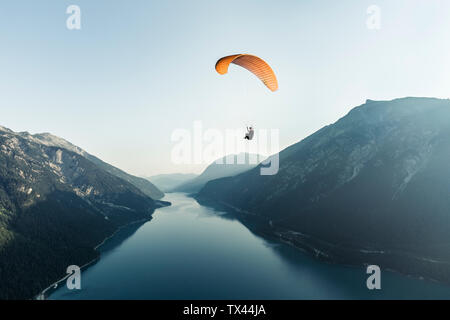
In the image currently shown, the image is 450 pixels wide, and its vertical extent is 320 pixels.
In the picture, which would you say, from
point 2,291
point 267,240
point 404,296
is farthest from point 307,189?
point 2,291

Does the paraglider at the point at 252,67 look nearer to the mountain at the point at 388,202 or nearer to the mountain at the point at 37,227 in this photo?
the mountain at the point at 388,202

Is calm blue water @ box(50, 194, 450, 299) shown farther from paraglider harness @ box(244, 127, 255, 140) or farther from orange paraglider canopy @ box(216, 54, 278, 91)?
orange paraglider canopy @ box(216, 54, 278, 91)

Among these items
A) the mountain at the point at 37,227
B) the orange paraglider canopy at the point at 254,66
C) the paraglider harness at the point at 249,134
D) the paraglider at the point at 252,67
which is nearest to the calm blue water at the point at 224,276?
the mountain at the point at 37,227

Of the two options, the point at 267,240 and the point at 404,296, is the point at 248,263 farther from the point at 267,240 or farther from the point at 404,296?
the point at 404,296

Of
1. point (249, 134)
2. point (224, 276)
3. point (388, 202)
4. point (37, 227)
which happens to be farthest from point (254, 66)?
point (37, 227)

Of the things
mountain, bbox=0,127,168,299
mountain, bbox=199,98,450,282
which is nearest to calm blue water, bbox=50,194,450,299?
mountain, bbox=0,127,168,299
